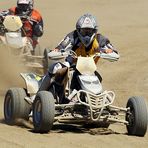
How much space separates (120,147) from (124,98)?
5.17m

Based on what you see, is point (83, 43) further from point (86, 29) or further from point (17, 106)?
point (17, 106)

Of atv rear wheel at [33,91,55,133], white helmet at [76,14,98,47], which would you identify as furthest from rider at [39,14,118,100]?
atv rear wheel at [33,91,55,133]

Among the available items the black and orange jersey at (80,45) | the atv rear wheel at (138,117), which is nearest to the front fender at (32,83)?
the black and orange jersey at (80,45)

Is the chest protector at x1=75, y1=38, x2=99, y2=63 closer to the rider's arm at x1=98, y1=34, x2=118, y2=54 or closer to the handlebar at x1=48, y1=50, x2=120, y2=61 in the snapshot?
the rider's arm at x1=98, y1=34, x2=118, y2=54

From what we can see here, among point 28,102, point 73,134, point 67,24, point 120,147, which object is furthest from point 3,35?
point 67,24

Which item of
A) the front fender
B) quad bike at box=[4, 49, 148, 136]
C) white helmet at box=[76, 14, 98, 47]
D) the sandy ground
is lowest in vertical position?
the sandy ground

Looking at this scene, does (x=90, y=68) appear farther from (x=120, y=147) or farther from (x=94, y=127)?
(x=120, y=147)

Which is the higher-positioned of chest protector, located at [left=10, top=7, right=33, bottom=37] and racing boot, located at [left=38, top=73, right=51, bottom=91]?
racing boot, located at [left=38, top=73, right=51, bottom=91]

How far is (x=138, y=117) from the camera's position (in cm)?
917

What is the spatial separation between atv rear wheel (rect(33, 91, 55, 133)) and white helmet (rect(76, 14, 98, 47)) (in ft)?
3.78

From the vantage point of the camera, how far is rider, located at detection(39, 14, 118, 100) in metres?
9.88

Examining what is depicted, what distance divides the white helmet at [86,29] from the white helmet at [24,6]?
6072 millimetres

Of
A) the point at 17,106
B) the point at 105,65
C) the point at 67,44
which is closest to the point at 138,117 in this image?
the point at 67,44

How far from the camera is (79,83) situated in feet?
31.2
